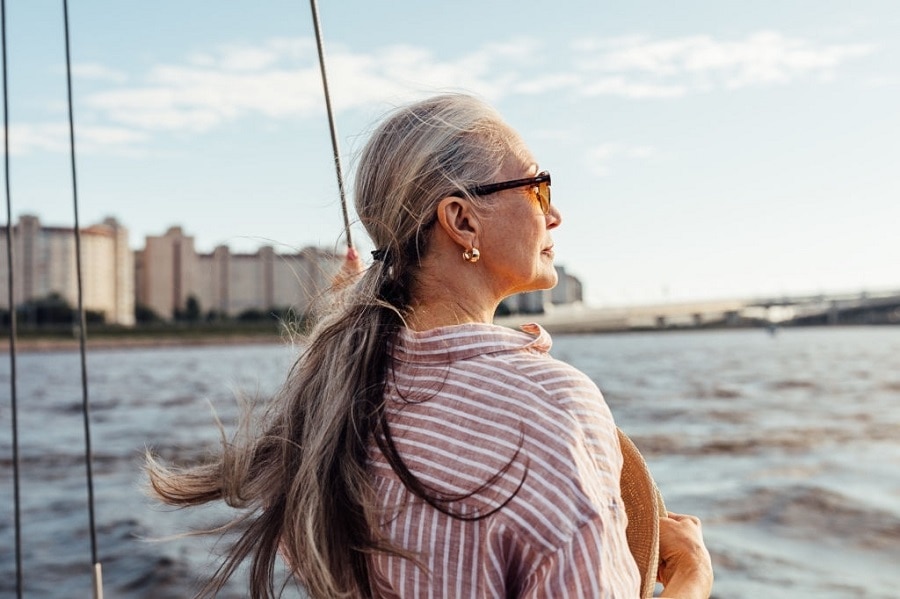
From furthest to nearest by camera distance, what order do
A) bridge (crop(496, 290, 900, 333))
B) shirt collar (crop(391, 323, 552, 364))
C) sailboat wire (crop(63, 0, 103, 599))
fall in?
bridge (crop(496, 290, 900, 333)), sailboat wire (crop(63, 0, 103, 599)), shirt collar (crop(391, 323, 552, 364))

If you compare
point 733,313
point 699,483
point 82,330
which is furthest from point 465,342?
point 733,313

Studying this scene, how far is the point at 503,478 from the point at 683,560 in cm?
44

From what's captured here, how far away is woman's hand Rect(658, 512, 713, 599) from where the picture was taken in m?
1.37

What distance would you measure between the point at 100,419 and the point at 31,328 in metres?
62.7

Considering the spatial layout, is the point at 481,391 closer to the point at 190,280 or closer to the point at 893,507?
the point at 893,507

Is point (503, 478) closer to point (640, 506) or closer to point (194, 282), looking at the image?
point (640, 506)

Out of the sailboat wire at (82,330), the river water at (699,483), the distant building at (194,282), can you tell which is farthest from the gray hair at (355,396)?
the distant building at (194,282)

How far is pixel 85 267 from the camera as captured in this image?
321 feet

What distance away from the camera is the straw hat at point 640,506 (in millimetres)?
1377

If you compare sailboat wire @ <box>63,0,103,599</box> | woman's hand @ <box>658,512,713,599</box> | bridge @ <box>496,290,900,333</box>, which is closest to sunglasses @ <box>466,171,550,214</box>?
woman's hand @ <box>658,512,713,599</box>

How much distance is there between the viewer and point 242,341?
Answer: 261ft

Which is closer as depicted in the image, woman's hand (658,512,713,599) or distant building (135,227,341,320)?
woman's hand (658,512,713,599)

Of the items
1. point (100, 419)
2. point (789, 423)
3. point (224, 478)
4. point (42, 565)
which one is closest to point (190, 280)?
point (100, 419)

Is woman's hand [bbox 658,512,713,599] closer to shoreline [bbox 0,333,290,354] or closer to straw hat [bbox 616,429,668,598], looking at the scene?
straw hat [bbox 616,429,668,598]
